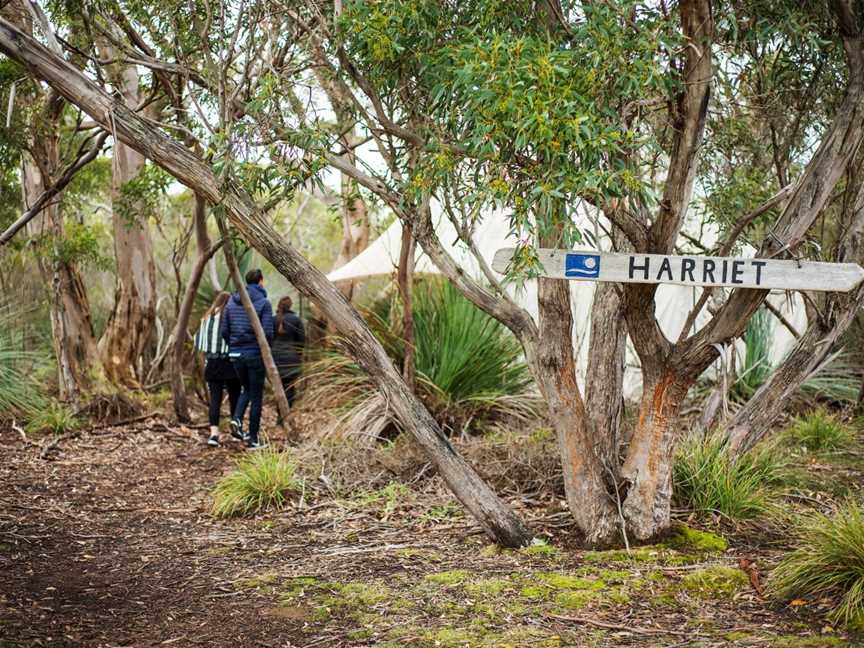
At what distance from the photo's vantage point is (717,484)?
21.5ft

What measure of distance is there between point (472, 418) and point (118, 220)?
231 inches

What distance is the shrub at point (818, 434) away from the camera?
359 inches

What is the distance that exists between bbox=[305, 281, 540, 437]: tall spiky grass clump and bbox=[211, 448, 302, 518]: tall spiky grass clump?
1.56 meters

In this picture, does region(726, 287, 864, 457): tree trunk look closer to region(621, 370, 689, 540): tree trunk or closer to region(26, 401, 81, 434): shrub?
region(621, 370, 689, 540): tree trunk

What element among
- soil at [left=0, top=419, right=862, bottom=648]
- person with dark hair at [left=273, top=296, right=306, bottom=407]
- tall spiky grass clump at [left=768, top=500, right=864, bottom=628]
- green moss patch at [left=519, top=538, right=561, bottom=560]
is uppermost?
person with dark hair at [left=273, top=296, right=306, bottom=407]

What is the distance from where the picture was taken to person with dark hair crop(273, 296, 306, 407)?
11781 millimetres

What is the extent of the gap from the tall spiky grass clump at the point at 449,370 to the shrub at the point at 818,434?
2.48m

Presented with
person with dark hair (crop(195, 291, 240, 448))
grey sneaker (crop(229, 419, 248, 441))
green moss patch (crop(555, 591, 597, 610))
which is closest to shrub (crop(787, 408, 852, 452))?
green moss patch (crop(555, 591, 597, 610))

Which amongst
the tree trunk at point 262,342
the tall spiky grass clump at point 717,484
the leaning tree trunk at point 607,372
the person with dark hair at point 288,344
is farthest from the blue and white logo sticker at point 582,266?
the person with dark hair at point 288,344

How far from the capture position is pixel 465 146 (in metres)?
4.72

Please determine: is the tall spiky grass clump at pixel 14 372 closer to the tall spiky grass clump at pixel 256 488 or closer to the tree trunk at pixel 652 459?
the tall spiky grass clump at pixel 256 488

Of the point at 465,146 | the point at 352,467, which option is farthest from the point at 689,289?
the point at 465,146

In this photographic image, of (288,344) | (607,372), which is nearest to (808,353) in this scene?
(607,372)

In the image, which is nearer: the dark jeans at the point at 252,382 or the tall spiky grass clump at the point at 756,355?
the dark jeans at the point at 252,382
